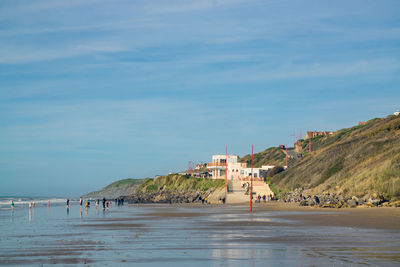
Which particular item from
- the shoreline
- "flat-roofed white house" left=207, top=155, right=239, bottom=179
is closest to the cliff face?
"flat-roofed white house" left=207, top=155, right=239, bottom=179

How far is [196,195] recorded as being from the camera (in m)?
122

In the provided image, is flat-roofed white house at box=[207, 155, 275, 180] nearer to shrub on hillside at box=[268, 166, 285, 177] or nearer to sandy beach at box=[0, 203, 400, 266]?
shrub on hillside at box=[268, 166, 285, 177]

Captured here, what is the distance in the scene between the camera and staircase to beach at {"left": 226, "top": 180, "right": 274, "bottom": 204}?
102287 mm

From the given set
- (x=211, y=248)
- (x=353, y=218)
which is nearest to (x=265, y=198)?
(x=353, y=218)

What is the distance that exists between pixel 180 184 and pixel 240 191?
41124 mm

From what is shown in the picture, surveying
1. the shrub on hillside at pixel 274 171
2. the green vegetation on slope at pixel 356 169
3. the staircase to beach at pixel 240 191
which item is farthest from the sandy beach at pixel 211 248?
the shrub on hillside at pixel 274 171

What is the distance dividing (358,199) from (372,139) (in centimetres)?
4022

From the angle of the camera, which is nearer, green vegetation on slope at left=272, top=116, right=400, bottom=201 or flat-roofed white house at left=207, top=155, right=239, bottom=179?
green vegetation on slope at left=272, top=116, right=400, bottom=201

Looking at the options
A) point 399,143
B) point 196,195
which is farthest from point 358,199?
point 196,195

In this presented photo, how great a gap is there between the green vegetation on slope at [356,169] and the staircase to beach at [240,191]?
3.28 metres

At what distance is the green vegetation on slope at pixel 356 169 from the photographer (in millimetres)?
69500

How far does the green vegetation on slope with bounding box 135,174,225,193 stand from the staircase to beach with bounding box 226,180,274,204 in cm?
479

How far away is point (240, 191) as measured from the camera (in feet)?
353

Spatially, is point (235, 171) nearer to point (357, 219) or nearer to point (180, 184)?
point (180, 184)
